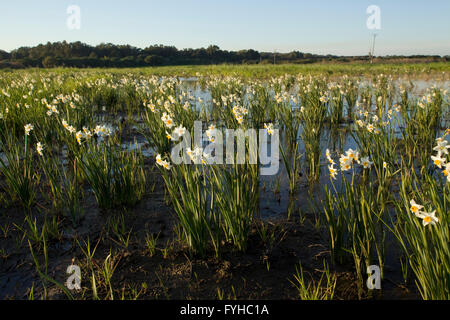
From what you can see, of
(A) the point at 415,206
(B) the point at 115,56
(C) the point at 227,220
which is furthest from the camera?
(B) the point at 115,56

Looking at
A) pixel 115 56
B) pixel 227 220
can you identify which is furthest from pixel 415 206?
pixel 115 56

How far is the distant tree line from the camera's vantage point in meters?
49.6

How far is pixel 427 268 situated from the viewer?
6.03 ft

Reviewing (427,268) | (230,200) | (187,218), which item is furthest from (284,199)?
(427,268)

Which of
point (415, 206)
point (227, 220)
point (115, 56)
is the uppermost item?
point (115, 56)

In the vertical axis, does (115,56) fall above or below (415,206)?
above

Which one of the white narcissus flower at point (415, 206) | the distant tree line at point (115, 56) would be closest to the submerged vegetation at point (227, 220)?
the white narcissus flower at point (415, 206)

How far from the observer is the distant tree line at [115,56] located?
49.6m

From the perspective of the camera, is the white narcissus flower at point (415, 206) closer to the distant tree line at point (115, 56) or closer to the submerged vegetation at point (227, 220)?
the submerged vegetation at point (227, 220)

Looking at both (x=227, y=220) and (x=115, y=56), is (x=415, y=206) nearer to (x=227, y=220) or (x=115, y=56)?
(x=227, y=220)

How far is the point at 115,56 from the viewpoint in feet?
213

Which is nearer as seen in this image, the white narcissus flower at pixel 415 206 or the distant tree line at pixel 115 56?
the white narcissus flower at pixel 415 206

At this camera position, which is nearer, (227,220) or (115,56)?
(227,220)
